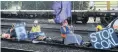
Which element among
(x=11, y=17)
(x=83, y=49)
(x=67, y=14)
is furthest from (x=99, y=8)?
(x=83, y=49)

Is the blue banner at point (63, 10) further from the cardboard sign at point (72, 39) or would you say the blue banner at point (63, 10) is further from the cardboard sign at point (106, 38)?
the cardboard sign at point (106, 38)

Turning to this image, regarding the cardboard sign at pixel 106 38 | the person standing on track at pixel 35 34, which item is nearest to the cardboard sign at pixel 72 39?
the cardboard sign at pixel 106 38

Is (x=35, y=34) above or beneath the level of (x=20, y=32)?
beneath

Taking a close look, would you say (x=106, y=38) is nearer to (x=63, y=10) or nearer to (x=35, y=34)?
(x=63, y=10)

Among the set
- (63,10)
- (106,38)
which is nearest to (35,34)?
(63,10)

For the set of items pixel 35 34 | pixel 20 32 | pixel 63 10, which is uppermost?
pixel 63 10

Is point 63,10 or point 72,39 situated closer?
point 72,39

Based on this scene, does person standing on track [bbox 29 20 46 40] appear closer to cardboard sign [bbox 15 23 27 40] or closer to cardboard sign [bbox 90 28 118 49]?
cardboard sign [bbox 15 23 27 40]

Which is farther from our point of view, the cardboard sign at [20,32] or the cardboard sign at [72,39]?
the cardboard sign at [20,32]

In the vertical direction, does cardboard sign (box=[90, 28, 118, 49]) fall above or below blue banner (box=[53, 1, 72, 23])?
below

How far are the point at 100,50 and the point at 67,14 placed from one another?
7.06 feet

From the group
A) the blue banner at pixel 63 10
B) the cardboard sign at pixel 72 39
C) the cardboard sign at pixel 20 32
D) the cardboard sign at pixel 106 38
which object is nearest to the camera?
the cardboard sign at pixel 106 38

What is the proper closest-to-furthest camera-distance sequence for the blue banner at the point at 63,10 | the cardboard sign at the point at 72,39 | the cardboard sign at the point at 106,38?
1. the cardboard sign at the point at 106,38
2. the cardboard sign at the point at 72,39
3. the blue banner at the point at 63,10

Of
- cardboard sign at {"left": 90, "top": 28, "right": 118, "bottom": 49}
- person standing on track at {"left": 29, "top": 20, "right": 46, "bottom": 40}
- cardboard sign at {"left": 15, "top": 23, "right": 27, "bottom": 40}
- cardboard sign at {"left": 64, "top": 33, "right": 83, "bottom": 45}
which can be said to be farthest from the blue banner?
cardboard sign at {"left": 90, "top": 28, "right": 118, "bottom": 49}
